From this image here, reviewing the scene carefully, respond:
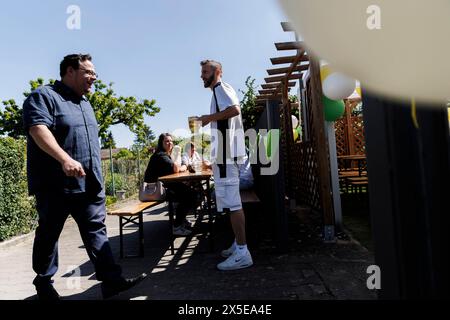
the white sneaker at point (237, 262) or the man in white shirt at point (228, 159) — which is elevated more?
the man in white shirt at point (228, 159)

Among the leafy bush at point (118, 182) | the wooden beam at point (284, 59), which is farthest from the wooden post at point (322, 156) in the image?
the leafy bush at point (118, 182)

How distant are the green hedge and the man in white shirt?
12.9ft

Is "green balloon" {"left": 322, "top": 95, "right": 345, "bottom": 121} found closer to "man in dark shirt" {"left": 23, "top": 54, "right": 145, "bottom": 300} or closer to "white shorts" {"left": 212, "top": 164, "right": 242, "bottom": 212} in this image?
"white shorts" {"left": 212, "top": 164, "right": 242, "bottom": 212}

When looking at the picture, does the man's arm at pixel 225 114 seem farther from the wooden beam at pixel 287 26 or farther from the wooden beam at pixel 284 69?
the wooden beam at pixel 284 69

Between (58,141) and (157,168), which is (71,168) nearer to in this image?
(58,141)

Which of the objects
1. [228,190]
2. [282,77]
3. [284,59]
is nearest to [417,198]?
[228,190]

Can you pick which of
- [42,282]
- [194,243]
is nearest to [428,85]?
[42,282]

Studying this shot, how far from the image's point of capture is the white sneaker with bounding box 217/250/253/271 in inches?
120

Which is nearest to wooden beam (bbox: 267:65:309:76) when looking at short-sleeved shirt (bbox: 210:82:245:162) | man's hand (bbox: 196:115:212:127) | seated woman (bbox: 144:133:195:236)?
seated woman (bbox: 144:133:195:236)

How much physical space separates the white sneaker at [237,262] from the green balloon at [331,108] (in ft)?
7.30

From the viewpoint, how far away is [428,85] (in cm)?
108

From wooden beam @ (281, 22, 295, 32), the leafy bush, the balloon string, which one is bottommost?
the leafy bush

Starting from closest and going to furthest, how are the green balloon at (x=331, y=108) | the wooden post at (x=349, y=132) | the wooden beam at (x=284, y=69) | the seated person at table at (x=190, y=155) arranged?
the green balloon at (x=331, y=108) → the wooden beam at (x=284, y=69) → the seated person at table at (x=190, y=155) → the wooden post at (x=349, y=132)

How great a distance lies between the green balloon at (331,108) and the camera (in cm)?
438
